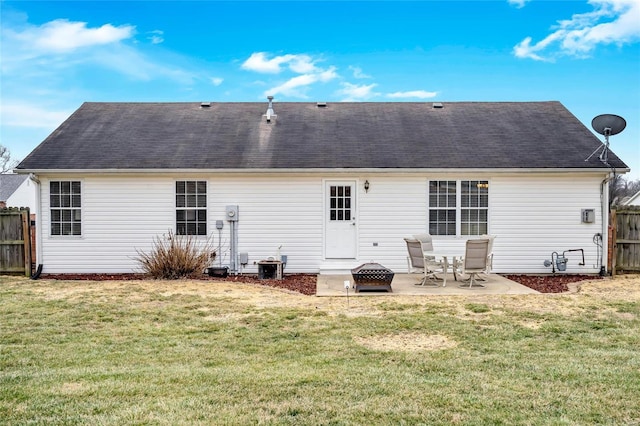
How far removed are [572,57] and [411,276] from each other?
40.6ft

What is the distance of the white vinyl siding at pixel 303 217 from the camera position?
1255 centimetres

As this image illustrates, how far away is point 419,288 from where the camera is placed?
33.5 ft

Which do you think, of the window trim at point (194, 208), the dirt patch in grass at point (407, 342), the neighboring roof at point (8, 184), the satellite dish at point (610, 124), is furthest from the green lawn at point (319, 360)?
the neighboring roof at point (8, 184)

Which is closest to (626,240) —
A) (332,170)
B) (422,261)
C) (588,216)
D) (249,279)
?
(588,216)

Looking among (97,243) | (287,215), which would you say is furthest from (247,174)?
→ (97,243)

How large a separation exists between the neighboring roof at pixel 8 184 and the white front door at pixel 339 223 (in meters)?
34.3

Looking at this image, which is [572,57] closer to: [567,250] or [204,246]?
[567,250]

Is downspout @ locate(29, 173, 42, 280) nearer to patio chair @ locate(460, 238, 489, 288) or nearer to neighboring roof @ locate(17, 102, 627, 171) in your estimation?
neighboring roof @ locate(17, 102, 627, 171)

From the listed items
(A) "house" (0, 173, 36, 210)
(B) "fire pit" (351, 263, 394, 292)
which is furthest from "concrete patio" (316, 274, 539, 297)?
(A) "house" (0, 173, 36, 210)

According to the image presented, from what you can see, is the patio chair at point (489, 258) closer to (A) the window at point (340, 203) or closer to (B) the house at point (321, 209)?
(B) the house at point (321, 209)

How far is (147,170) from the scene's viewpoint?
1225cm

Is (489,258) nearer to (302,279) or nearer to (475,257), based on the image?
(475,257)

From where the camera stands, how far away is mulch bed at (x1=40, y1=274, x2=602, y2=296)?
34.1 ft

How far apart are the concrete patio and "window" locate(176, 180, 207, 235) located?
11.9 ft
